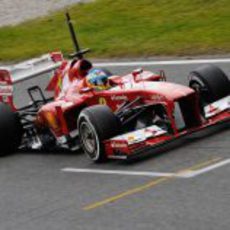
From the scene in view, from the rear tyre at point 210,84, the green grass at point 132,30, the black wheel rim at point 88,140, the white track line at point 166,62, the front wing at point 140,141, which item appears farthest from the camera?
the green grass at point 132,30

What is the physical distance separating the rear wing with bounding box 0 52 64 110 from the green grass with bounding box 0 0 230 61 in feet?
16.7

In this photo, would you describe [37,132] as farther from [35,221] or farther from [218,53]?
[218,53]

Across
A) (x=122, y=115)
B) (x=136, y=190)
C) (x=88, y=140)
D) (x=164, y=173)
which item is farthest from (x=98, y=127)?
(x=136, y=190)

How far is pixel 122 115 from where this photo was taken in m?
12.1

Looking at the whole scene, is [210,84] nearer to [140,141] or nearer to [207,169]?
[140,141]

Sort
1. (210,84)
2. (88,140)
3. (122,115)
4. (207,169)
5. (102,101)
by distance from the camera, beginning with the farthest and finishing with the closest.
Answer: (210,84) → (102,101) → (122,115) → (88,140) → (207,169)

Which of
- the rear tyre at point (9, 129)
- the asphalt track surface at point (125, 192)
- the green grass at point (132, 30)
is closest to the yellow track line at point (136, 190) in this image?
the asphalt track surface at point (125, 192)

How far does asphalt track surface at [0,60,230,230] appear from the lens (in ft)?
29.6

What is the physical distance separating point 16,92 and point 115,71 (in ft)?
6.78

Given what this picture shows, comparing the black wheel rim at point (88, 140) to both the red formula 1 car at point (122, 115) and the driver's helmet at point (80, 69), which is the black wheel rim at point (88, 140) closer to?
the red formula 1 car at point (122, 115)

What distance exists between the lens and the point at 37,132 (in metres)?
13.4

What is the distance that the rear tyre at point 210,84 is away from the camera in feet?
41.4

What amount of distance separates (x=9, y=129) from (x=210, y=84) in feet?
8.91

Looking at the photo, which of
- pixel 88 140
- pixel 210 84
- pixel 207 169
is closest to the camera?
pixel 207 169
